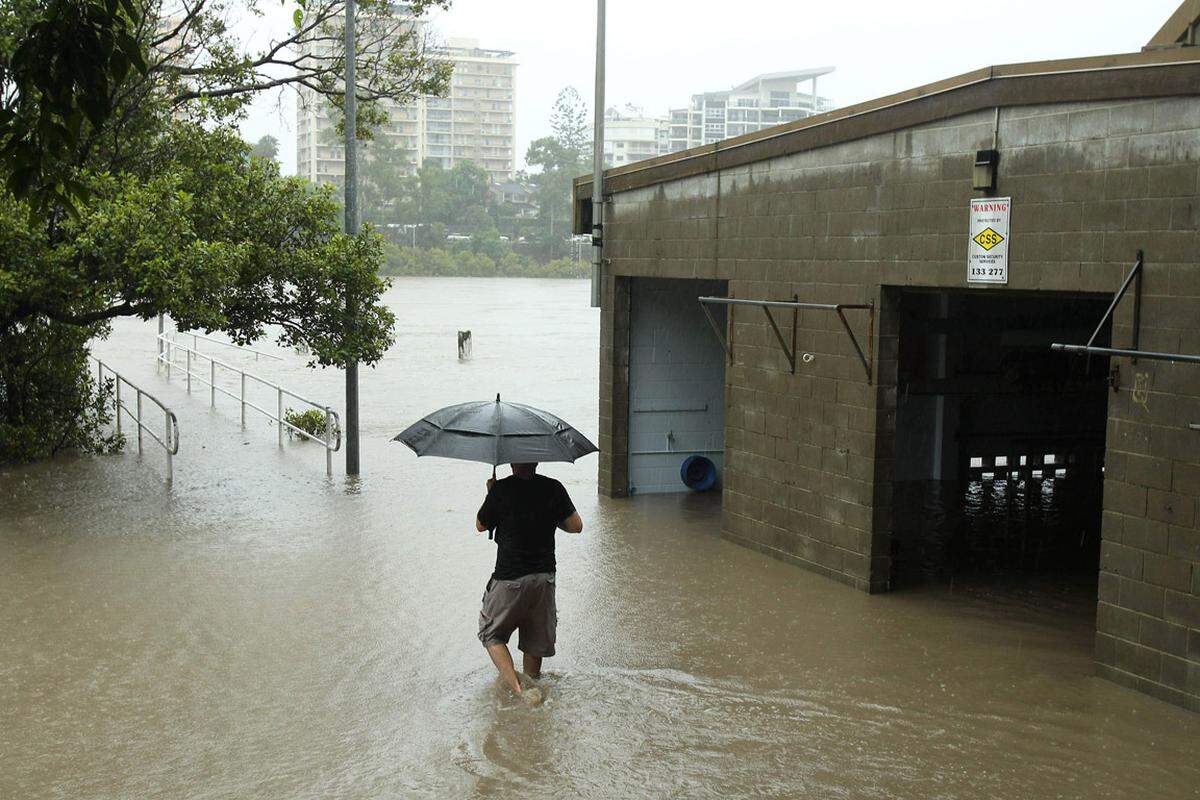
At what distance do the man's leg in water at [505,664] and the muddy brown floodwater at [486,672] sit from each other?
0.16 m

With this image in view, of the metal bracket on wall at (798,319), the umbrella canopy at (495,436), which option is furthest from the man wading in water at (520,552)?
the metal bracket on wall at (798,319)

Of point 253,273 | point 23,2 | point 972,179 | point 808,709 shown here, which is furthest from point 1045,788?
point 23,2

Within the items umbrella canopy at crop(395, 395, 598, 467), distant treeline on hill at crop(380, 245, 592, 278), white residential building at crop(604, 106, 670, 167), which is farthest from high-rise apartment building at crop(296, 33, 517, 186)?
umbrella canopy at crop(395, 395, 598, 467)

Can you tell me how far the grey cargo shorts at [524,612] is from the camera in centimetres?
736

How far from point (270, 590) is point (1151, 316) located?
6595 millimetres

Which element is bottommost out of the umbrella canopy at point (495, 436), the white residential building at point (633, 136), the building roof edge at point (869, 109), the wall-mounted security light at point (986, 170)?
the umbrella canopy at point (495, 436)

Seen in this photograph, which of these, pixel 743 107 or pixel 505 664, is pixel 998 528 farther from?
pixel 743 107

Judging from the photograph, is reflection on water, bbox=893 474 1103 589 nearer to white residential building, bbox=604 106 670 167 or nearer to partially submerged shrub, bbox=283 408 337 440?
partially submerged shrub, bbox=283 408 337 440

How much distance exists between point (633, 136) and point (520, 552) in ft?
472

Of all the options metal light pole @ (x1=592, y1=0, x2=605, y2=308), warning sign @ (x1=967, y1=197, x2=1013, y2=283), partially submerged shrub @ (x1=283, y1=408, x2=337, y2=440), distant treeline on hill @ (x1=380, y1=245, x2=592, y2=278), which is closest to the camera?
warning sign @ (x1=967, y1=197, x2=1013, y2=283)

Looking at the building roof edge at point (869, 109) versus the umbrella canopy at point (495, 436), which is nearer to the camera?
the umbrella canopy at point (495, 436)

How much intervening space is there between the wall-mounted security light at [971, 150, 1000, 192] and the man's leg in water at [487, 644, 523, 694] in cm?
435

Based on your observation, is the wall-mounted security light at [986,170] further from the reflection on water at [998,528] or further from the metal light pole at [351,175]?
the metal light pole at [351,175]

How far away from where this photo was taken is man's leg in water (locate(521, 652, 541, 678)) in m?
7.72
